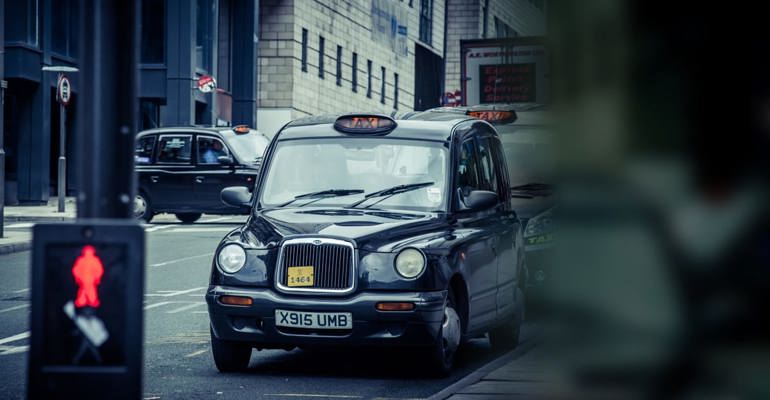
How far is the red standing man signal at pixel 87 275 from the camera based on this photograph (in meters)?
2.64

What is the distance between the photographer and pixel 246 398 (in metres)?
8.38

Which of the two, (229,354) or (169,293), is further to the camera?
(169,293)

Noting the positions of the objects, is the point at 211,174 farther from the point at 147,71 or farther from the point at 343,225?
the point at 343,225

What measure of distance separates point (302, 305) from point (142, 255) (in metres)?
6.28

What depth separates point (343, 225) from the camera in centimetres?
932

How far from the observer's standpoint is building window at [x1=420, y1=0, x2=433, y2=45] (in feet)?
225

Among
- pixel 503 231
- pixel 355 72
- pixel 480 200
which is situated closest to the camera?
pixel 480 200

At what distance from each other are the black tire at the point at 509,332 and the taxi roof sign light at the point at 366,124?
1.83 meters

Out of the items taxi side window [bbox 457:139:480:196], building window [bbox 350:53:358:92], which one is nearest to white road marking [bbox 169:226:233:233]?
taxi side window [bbox 457:139:480:196]

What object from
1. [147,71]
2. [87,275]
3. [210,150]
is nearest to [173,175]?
[210,150]

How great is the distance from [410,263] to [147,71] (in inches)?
1354

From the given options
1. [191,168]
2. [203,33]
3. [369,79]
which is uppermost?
[203,33]

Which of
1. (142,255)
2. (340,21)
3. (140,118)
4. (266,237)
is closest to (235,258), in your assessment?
(266,237)

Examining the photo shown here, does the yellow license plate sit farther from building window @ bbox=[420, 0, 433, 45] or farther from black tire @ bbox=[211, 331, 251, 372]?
building window @ bbox=[420, 0, 433, 45]
